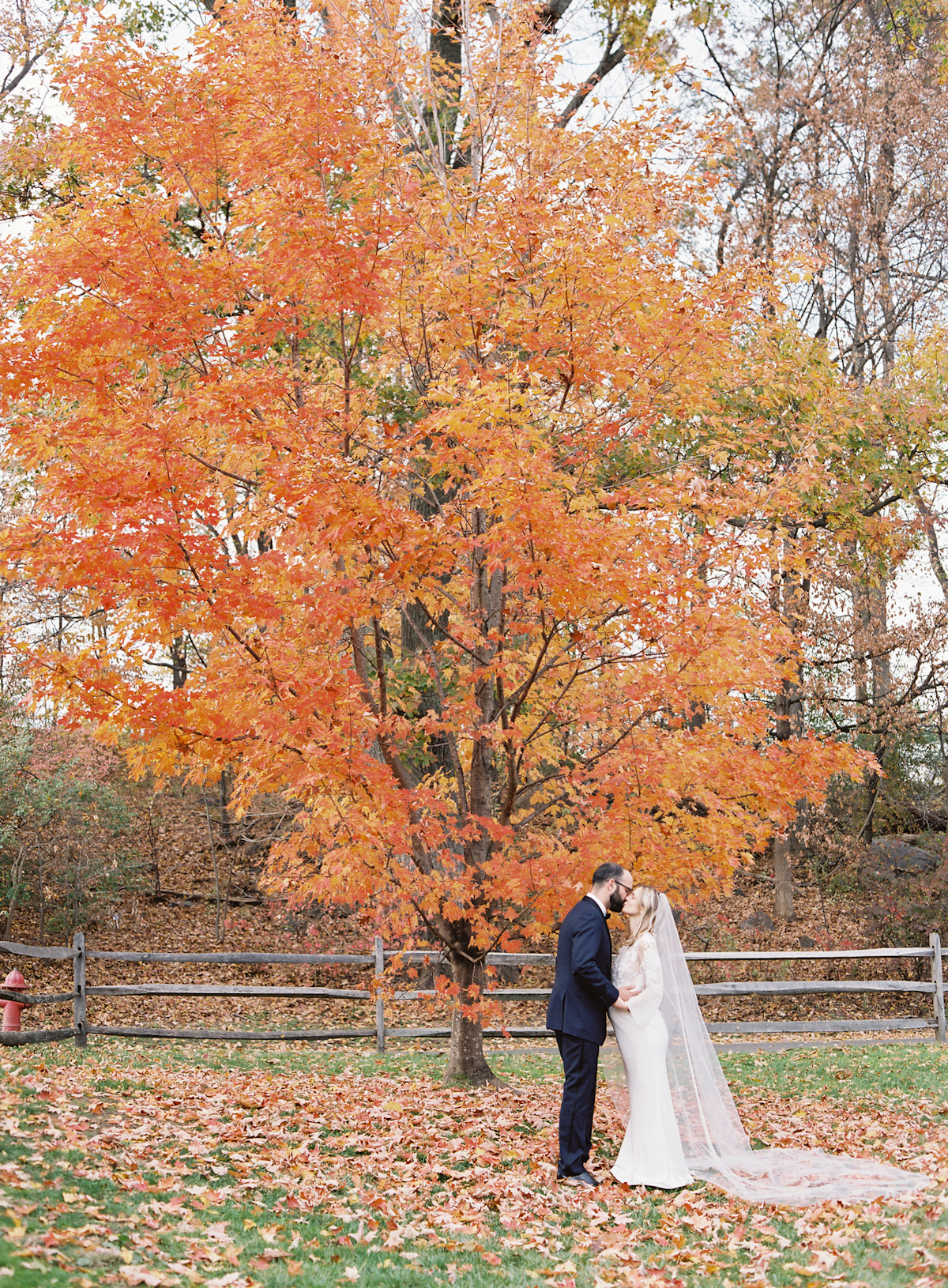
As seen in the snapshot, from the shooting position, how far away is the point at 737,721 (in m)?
7.79

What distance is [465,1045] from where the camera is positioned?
30.2ft

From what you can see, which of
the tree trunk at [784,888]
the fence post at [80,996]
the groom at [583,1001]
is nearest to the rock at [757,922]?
the tree trunk at [784,888]

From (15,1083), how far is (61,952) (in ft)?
15.0

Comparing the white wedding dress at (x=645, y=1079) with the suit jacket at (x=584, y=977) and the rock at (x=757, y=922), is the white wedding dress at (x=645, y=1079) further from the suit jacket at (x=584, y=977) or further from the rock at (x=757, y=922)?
the rock at (x=757, y=922)

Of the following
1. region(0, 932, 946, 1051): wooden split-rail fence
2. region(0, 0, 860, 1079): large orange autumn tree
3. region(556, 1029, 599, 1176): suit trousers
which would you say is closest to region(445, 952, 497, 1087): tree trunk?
region(0, 0, 860, 1079): large orange autumn tree

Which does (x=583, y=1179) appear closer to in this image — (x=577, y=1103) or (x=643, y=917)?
(x=577, y=1103)

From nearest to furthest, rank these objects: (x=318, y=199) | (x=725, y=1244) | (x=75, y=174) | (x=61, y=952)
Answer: (x=725, y=1244) → (x=318, y=199) → (x=61, y=952) → (x=75, y=174)

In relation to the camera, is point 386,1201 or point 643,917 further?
point 643,917

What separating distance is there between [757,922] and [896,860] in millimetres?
2670

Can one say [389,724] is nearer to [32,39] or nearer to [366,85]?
[366,85]

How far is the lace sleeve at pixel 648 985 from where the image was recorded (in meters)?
6.59

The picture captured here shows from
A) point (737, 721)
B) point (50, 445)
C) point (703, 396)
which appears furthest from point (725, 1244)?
point (50, 445)

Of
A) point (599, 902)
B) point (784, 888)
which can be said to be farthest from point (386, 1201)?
point (784, 888)

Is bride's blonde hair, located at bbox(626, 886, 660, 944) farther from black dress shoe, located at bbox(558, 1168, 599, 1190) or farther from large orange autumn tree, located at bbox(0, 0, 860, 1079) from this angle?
black dress shoe, located at bbox(558, 1168, 599, 1190)
